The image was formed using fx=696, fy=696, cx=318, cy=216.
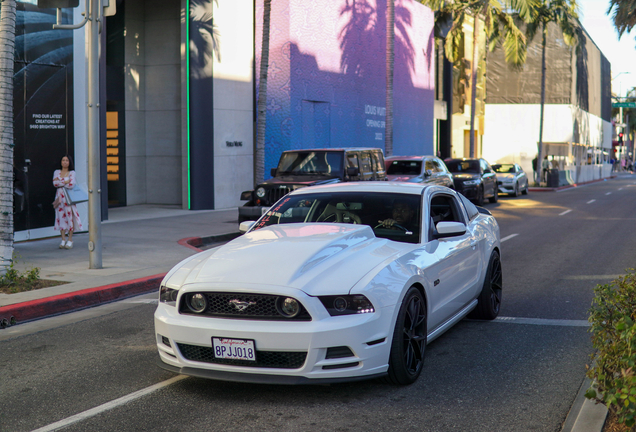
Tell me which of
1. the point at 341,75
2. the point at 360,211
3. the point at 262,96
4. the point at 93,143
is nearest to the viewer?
the point at 360,211

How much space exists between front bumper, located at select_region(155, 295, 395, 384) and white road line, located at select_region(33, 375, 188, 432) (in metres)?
0.53

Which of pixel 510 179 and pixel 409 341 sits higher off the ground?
pixel 510 179

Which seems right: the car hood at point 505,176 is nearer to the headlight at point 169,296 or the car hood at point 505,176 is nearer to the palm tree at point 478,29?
the palm tree at point 478,29

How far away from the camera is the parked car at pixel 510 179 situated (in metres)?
33.1

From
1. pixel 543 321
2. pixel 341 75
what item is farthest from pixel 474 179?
pixel 543 321

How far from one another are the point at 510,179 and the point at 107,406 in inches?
1189

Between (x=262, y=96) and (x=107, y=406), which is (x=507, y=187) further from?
(x=107, y=406)

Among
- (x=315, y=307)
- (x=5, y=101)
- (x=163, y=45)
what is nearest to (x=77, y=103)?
(x=5, y=101)

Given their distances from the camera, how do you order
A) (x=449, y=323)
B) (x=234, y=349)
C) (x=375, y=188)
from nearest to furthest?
(x=234, y=349) < (x=449, y=323) < (x=375, y=188)

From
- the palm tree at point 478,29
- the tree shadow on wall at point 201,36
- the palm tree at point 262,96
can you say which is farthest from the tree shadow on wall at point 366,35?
the palm tree at point 262,96

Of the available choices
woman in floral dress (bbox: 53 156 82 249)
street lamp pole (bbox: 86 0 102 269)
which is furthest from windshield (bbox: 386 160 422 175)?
street lamp pole (bbox: 86 0 102 269)

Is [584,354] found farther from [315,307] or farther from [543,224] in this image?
[543,224]

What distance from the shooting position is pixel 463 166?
27.8m

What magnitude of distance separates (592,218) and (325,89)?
11958mm
